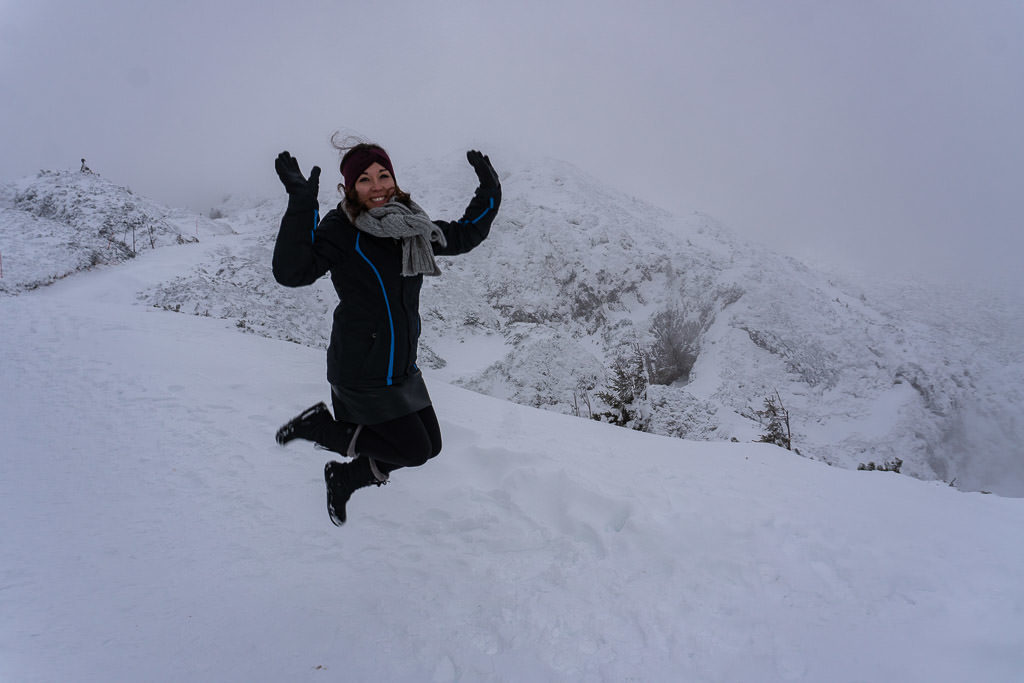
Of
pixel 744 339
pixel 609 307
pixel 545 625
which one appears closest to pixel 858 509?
pixel 545 625

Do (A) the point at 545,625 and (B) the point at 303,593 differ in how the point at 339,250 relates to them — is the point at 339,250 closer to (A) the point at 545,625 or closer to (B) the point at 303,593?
(B) the point at 303,593

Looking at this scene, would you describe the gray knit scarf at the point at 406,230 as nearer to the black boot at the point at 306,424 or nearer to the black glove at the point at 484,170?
the black glove at the point at 484,170

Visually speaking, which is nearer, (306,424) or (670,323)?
(306,424)

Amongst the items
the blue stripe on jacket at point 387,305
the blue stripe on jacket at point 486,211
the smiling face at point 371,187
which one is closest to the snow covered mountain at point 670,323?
the blue stripe on jacket at point 486,211

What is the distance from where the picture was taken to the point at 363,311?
7.25 ft

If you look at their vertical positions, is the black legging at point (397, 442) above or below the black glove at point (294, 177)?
below

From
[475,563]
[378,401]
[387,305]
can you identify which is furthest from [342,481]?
[387,305]

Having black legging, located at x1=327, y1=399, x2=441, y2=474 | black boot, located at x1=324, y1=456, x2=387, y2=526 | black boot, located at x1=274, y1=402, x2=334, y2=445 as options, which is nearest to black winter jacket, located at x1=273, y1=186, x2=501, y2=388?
black legging, located at x1=327, y1=399, x2=441, y2=474

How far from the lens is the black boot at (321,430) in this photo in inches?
101

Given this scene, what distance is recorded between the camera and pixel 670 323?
17.9 metres

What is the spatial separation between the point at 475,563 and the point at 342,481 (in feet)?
2.84

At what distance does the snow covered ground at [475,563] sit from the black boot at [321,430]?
47 centimetres

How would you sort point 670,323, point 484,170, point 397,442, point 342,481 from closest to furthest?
point 397,442 < point 342,481 < point 484,170 < point 670,323

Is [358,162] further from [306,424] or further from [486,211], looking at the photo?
[306,424]
